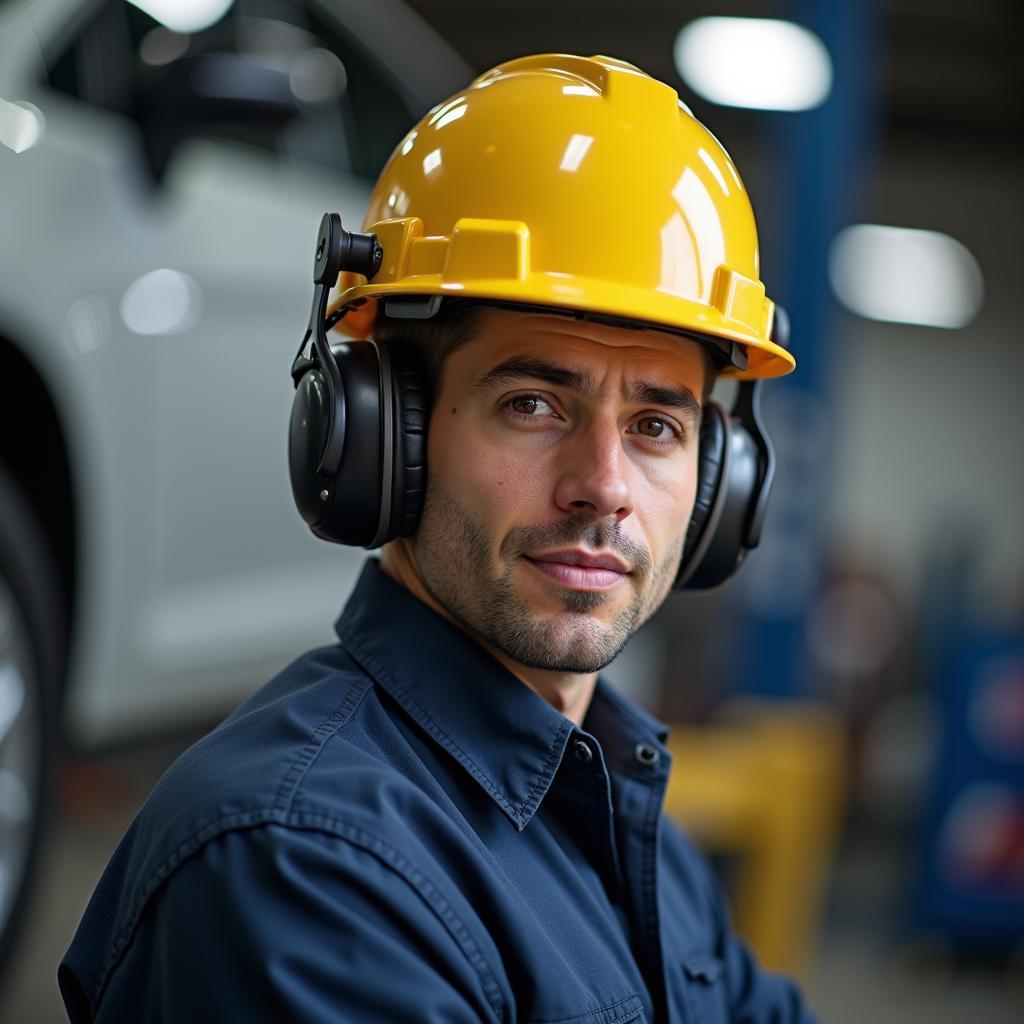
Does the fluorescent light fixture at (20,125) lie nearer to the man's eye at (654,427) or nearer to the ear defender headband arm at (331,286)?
the ear defender headband arm at (331,286)

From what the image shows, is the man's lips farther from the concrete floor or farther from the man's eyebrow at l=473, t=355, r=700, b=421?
the concrete floor

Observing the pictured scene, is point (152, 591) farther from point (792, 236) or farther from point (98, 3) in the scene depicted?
point (792, 236)

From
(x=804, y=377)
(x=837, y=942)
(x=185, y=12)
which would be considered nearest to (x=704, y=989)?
(x=185, y=12)

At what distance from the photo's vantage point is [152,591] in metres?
2.49

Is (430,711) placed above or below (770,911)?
above

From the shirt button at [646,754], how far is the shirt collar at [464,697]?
0.17m

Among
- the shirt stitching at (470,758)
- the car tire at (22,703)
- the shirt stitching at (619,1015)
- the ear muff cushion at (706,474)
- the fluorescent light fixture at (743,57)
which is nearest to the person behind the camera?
the shirt stitching at (619,1015)

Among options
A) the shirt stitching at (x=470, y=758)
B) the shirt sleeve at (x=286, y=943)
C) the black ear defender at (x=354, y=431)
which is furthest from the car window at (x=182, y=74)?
the shirt sleeve at (x=286, y=943)

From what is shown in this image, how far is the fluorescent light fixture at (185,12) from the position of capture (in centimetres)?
248

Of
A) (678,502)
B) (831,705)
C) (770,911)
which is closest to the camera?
(678,502)

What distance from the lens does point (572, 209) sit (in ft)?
4.12

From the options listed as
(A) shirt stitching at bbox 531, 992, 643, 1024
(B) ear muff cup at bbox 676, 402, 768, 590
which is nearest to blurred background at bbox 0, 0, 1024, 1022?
(B) ear muff cup at bbox 676, 402, 768, 590

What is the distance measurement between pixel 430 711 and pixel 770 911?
253cm

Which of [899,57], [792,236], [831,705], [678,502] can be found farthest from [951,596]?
[678,502]
